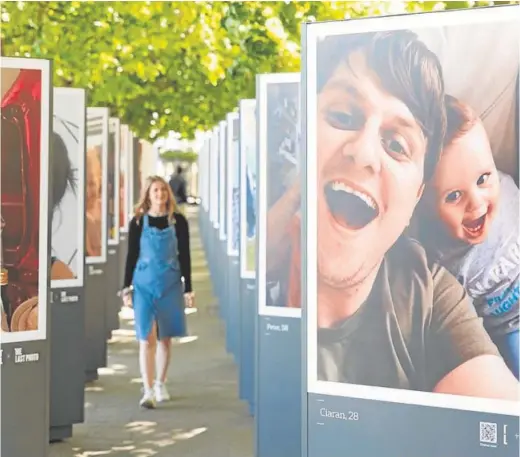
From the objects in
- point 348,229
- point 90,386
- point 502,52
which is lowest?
point 90,386

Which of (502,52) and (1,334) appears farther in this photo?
(1,334)

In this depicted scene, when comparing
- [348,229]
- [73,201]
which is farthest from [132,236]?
[348,229]

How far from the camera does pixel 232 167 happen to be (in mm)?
13719

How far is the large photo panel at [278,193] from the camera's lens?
7.79m

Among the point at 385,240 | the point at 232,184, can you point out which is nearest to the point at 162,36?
the point at 232,184

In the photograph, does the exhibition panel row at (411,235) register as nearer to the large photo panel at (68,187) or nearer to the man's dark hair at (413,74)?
the man's dark hair at (413,74)

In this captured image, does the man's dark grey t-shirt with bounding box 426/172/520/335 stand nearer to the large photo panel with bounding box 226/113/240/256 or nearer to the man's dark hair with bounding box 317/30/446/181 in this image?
the man's dark hair with bounding box 317/30/446/181

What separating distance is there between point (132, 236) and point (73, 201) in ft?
5.05

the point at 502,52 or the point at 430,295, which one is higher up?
the point at 502,52

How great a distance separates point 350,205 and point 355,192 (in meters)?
0.06

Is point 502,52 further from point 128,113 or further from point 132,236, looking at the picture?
point 128,113

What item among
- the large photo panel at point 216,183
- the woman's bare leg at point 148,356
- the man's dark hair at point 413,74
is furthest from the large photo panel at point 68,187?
the large photo panel at point 216,183

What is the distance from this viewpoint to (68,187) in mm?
9047

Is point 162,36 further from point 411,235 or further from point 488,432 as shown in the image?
point 488,432
